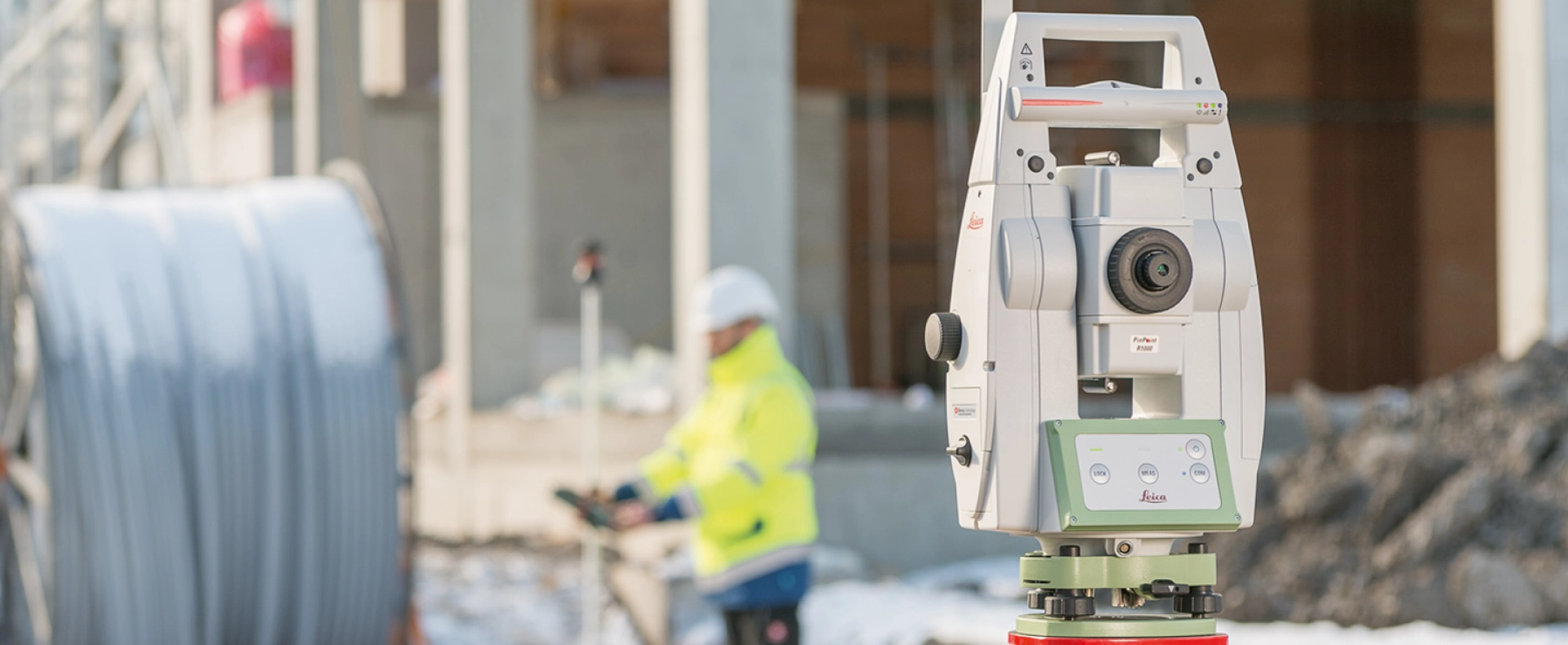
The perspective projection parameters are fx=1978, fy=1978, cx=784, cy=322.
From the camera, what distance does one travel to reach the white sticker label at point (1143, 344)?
2906 mm

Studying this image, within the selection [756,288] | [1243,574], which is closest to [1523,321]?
[1243,574]

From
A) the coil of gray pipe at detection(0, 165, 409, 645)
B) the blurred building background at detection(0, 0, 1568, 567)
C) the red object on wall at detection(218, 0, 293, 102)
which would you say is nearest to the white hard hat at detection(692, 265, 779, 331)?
the coil of gray pipe at detection(0, 165, 409, 645)

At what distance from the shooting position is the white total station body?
2.83 meters

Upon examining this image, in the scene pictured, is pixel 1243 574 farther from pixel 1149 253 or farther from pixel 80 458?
pixel 1149 253

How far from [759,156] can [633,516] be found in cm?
574

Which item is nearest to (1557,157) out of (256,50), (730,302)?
(730,302)

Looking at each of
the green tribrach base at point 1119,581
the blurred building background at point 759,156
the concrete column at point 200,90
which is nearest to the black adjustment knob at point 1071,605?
the green tribrach base at point 1119,581

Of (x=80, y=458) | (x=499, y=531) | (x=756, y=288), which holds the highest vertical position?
(x=756, y=288)

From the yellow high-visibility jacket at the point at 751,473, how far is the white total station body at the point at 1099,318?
276cm

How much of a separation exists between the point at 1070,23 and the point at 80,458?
4.92 metres

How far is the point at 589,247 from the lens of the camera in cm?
848

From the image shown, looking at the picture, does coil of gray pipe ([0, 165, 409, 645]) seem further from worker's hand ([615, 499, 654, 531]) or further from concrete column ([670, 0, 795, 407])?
concrete column ([670, 0, 795, 407])

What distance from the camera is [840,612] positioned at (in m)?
8.50

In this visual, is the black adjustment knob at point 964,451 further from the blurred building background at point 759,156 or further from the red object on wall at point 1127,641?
the blurred building background at point 759,156
